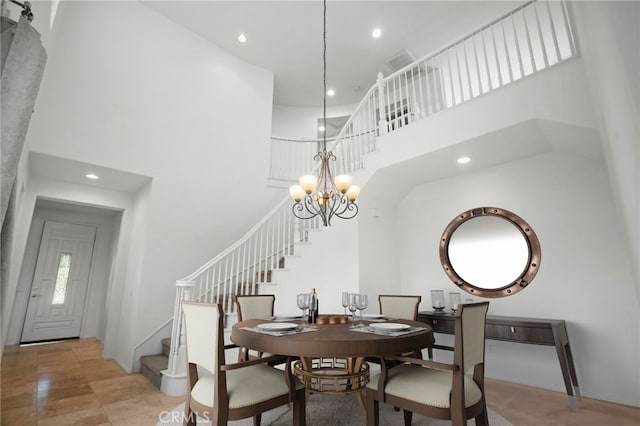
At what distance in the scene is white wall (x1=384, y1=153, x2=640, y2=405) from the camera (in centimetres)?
272

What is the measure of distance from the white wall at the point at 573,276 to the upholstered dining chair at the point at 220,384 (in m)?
2.85

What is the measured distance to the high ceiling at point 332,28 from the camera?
4.55 m

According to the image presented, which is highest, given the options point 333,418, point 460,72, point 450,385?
point 460,72

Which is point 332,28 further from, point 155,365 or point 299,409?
point 155,365

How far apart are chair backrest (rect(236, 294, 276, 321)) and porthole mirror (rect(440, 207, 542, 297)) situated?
243 cm

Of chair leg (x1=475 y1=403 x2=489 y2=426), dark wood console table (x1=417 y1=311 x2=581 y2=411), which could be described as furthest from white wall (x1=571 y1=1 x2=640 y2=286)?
dark wood console table (x1=417 y1=311 x2=581 y2=411)

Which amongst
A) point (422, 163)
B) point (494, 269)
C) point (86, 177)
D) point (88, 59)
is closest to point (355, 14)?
point (422, 163)

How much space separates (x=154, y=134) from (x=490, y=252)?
4.88 m

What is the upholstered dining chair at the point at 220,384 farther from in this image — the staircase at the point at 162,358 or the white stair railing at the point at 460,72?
the white stair railing at the point at 460,72

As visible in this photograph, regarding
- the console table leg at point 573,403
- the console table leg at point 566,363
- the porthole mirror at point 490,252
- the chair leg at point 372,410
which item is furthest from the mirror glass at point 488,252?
the chair leg at point 372,410

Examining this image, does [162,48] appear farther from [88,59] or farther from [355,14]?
[355,14]

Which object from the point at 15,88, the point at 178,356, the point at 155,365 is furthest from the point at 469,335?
the point at 155,365

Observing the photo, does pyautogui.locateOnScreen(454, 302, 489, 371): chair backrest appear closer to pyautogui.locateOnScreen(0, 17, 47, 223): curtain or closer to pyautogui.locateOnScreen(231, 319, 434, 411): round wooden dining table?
pyautogui.locateOnScreen(231, 319, 434, 411): round wooden dining table

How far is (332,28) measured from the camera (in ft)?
16.3
